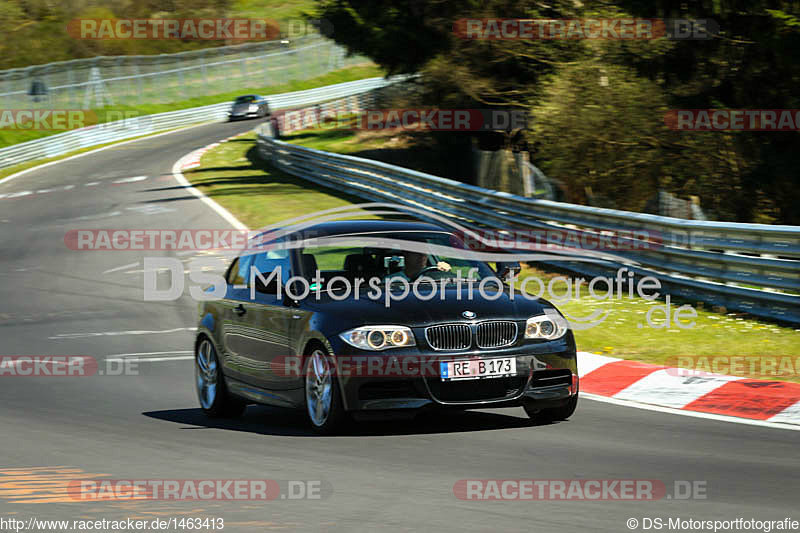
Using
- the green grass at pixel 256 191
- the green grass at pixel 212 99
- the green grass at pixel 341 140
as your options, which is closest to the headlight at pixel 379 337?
the green grass at pixel 256 191

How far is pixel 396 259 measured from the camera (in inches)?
357

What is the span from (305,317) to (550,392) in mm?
1818

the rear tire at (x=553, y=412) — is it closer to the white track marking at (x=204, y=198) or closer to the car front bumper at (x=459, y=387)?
the car front bumper at (x=459, y=387)

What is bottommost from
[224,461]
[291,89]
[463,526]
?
[291,89]

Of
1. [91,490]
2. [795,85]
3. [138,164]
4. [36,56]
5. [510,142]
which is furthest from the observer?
[36,56]

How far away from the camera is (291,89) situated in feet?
256

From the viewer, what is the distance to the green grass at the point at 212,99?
5653cm

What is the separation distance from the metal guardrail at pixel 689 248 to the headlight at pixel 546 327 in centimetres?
491

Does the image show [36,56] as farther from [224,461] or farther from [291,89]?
[224,461]

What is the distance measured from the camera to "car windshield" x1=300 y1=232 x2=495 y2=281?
8969 mm

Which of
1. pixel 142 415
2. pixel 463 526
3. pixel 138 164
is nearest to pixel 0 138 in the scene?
pixel 138 164

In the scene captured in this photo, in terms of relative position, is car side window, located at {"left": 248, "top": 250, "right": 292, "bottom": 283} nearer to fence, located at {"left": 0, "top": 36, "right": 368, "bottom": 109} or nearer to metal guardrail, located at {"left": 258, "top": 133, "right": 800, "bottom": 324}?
metal guardrail, located at {"left": 258, "top": 133, "right": 800, "bottom": 324}

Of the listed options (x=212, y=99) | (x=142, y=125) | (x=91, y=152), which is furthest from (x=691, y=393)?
(x=212, y=99)

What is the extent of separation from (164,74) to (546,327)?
62.7 m
